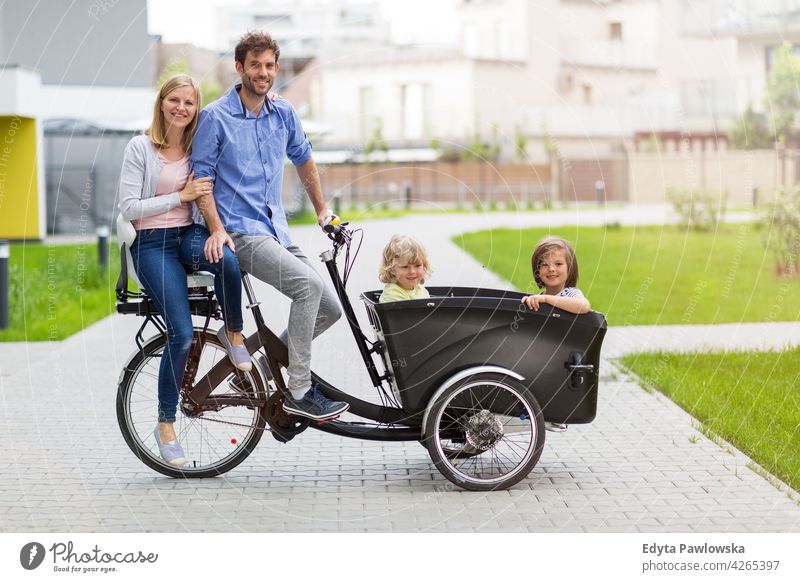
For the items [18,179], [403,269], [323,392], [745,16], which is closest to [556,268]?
[403,269]

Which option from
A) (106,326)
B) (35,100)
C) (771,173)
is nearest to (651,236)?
(35,100)

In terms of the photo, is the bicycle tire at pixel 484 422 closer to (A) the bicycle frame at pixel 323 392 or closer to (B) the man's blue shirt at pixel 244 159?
(A) the bicycle frame at pixel 323 392

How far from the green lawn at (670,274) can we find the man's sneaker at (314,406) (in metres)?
2.37

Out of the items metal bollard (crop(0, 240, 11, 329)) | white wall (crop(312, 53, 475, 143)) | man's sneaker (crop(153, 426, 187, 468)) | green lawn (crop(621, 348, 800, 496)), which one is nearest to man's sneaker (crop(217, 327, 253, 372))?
man's sneaker (crop(153, 426, 187, 468))

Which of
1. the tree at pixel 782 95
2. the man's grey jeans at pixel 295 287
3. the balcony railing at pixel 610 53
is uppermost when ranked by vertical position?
the balcony railing at pixel 610 53

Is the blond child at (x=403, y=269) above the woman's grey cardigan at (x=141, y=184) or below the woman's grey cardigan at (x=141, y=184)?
below

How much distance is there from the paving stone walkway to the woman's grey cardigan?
120 cm

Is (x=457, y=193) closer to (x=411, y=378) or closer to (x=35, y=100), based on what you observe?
(x=35, y=100)

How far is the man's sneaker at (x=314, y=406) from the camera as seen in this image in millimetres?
5406

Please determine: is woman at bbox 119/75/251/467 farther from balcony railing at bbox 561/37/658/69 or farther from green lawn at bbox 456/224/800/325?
balcony railing at bbox 561/37/658/69

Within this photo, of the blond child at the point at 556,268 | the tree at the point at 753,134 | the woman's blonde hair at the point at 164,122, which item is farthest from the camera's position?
the tree at the point at 753,134

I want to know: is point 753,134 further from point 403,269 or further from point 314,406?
point 314,406

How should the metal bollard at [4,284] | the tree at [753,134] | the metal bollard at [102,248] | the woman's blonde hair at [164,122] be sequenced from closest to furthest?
the woman's blonde hair at [164,122] → the metal bollard at [4,284] → the metal bollard at [102,248] → the tree at [753,134]

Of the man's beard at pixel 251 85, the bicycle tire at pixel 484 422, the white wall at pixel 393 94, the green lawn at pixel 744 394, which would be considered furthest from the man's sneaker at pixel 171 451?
the white wall at pixel 393 94
